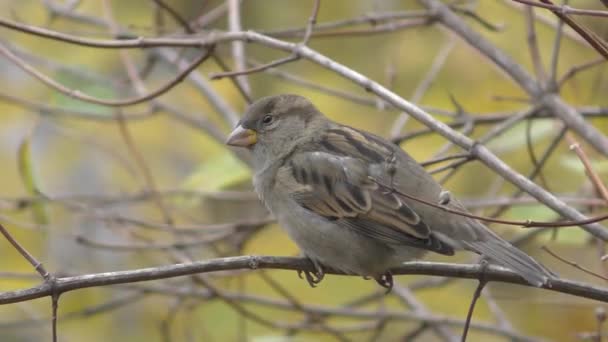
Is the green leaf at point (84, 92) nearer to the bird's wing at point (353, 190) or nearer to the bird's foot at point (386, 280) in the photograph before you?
the bird's wing at point (353, 190)

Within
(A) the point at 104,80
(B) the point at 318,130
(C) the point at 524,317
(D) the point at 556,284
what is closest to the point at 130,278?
(D) the point at 556,284

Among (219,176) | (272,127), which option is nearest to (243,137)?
(272,127)

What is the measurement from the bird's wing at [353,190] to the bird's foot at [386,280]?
0.17 metres

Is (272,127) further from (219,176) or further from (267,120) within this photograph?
(219,176)

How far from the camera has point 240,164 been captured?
13.0 ft

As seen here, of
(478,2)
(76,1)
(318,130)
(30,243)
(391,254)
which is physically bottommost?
(391,254)

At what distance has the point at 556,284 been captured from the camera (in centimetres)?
241

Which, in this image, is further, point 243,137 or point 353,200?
point 243,137

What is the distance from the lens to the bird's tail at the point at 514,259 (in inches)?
97.7

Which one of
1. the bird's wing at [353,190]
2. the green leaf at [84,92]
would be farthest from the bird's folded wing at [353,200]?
the green leaf at [84,92]

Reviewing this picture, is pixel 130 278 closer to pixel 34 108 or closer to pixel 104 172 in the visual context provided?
pixel 34 108

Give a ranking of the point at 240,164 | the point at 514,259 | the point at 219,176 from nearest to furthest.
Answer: the point at 514,259
the point at 219,176
the point at 240,164

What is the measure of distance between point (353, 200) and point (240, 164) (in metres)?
0.88

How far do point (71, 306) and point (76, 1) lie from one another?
1.58 metres
